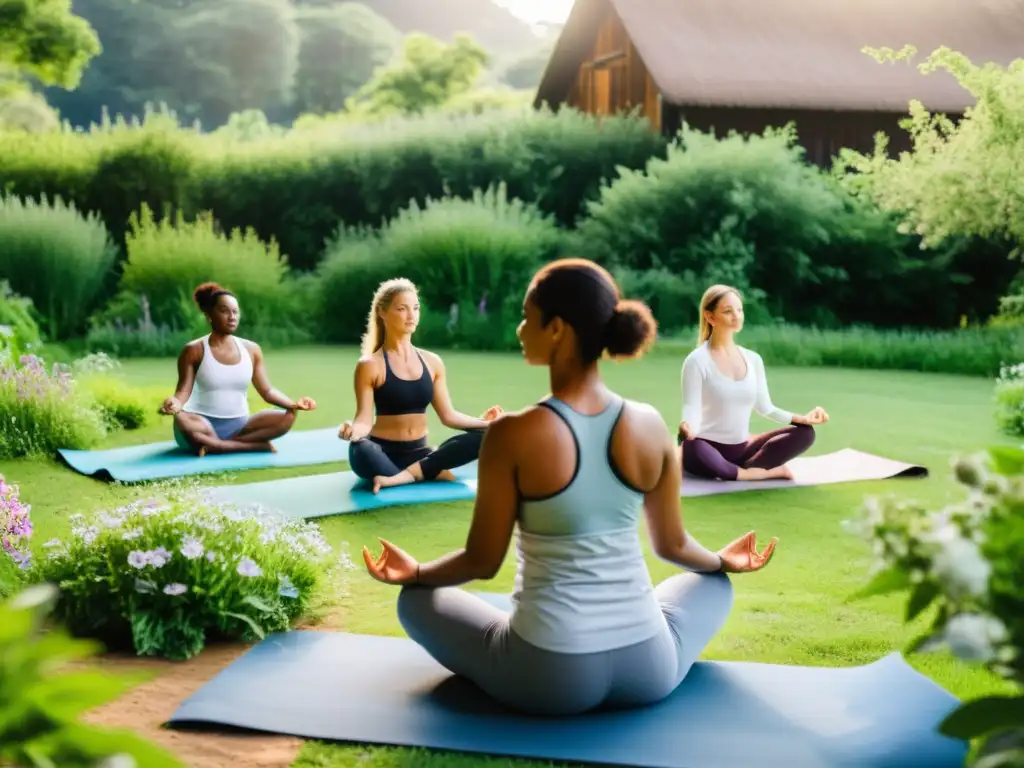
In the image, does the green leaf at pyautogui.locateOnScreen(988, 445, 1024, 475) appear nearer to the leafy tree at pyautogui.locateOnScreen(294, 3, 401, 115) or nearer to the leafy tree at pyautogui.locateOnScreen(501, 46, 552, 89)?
the leafy tree at pyautogui.locateOnScreen(294, 3, 401, 115)

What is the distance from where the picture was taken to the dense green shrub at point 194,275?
14836 mm

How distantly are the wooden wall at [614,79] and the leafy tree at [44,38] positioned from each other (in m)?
10.2

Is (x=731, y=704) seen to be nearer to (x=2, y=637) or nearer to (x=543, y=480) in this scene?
(x=543, y=480)

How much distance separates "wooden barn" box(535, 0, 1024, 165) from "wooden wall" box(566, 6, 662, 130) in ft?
0.08

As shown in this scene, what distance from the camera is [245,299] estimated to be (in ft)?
49.7

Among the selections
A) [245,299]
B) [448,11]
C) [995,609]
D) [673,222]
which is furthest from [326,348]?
[448,11]

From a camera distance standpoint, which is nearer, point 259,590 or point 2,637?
point 2,637

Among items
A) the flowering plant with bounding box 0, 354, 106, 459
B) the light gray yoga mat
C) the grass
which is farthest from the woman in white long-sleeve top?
the flowering plant with bounding box 0, 354, 106, 459

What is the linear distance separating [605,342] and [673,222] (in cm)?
1260

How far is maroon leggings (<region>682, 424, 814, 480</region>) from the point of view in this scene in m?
6.53

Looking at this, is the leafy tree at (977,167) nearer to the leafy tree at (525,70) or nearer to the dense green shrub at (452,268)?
the dense green shrub at (452,268)

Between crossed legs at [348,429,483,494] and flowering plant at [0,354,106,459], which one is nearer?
crossed legs at [348,429,483,494]

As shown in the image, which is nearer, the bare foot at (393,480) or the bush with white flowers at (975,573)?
the bush with white flowers at (975,573)

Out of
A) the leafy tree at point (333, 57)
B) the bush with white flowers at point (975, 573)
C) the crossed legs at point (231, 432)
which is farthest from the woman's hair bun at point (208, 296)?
the leafy tree at point (333, 57)
